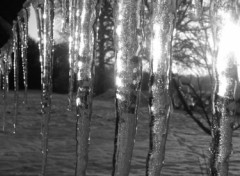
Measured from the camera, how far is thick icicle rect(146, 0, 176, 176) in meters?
1.21

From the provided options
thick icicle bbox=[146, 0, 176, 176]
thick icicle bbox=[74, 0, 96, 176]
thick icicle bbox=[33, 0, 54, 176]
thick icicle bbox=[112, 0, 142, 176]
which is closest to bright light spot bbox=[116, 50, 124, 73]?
thick icicle bbox=[112, 0, 142, 176]

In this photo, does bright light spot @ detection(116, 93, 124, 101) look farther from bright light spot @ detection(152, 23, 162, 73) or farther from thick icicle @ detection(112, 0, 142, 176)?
bright light spot @ detection(152, 23, 162, 73)

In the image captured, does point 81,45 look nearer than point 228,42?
No

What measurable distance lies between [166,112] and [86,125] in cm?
39

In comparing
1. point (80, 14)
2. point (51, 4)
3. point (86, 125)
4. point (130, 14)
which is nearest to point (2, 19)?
point (51, 4)

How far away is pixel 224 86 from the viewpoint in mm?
1146

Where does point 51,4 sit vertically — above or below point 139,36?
above

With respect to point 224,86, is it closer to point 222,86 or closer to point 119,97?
point 222,86

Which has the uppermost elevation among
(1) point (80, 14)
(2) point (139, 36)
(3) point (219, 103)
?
(1) point (80, 14)

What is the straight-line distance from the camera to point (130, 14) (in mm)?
1233

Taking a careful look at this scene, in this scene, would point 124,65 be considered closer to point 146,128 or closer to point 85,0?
point 85,0

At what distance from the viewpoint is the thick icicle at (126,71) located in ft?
3.99

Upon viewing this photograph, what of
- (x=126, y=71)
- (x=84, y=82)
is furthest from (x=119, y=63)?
(x=84, y=82)

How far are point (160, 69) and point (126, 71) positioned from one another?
11 centimetres
